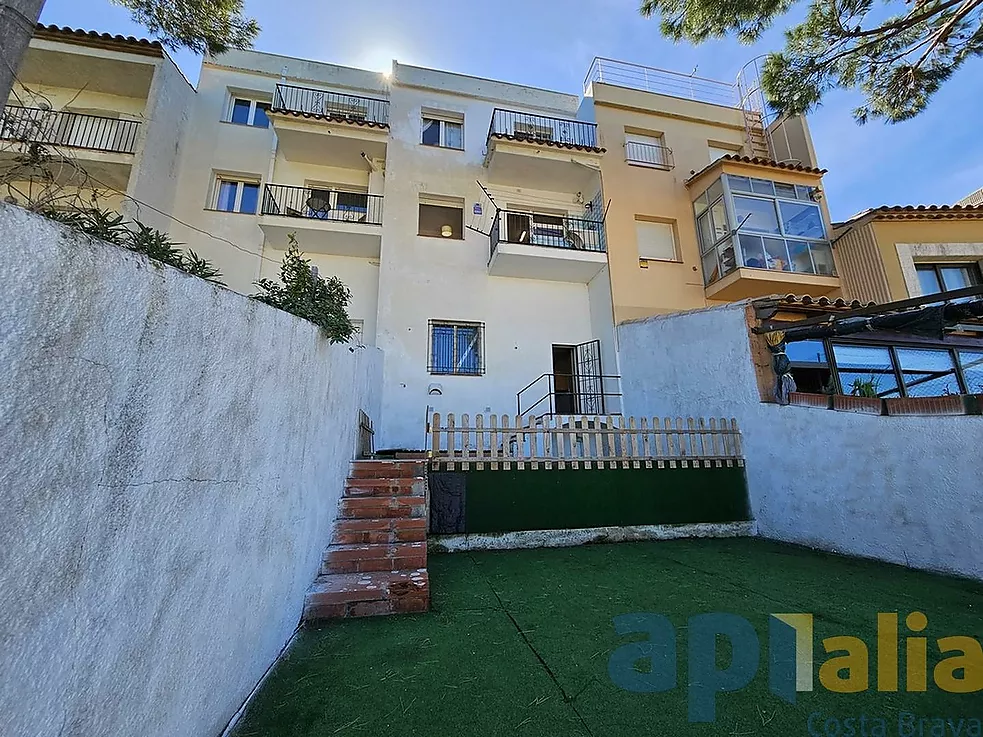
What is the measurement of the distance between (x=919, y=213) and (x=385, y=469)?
14.0m

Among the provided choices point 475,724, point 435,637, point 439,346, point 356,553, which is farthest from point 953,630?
point 439,346

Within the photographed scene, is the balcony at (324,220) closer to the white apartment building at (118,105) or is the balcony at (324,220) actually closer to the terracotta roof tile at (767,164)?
the white apartment building at (118,105)

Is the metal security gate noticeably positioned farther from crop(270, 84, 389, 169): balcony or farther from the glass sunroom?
crop(270, 84, 389, 169): balcony

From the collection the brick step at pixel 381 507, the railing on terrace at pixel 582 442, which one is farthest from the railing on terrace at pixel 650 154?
the brick step at pixel 381 507

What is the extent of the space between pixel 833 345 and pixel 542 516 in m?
5.80

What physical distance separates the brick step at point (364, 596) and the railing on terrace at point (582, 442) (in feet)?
7.60

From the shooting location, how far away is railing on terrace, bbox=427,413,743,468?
6035 millimetres

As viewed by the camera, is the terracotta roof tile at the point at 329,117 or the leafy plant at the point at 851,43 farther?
the terracotta roof tile at the point at 329,117

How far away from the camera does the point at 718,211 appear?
11078 millimetres

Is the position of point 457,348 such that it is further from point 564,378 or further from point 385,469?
point 385,469

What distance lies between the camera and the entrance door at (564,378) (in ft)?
34.2

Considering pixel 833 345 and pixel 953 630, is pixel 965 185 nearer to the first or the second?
pixel 833 345

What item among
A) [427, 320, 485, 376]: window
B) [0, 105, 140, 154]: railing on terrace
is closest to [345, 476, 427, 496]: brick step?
[427, 320, 485, 376]: window

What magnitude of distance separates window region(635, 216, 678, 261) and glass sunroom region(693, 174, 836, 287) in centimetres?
78
